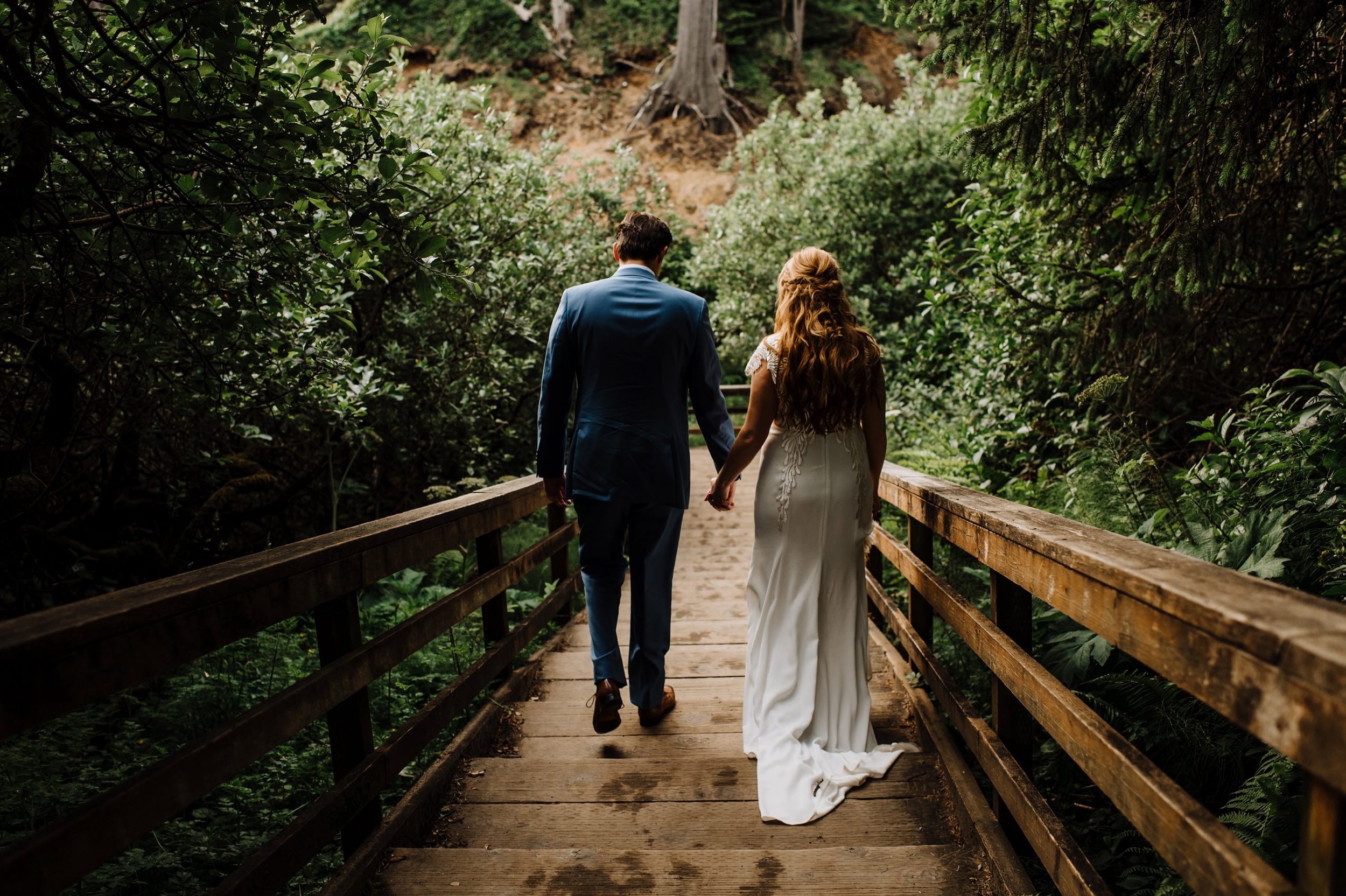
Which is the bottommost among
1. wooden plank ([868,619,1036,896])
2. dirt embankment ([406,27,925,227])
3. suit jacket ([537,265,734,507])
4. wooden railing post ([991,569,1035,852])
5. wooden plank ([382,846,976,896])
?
wooden plank ([382,846,976,896])

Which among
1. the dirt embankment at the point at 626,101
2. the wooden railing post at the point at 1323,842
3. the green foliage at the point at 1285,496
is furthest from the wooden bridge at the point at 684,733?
the dirt embankment at the point at 626,101

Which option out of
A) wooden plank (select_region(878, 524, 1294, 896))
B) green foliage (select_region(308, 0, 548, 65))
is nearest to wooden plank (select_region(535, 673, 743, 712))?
wooden plank (select_region(878, 524, 1294, 896))

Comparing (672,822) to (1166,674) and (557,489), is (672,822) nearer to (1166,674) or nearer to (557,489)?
(557,489)

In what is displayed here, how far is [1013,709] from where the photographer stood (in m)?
2.46

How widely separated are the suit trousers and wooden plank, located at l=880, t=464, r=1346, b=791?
164 cm

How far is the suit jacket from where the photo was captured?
3.44m

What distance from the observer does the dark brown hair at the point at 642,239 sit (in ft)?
11.8

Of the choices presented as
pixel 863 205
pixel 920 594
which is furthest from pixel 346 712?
pixel 863 205

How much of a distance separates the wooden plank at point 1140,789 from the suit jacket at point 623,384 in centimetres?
148

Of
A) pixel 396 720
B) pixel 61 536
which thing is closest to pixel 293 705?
pixel 396 720

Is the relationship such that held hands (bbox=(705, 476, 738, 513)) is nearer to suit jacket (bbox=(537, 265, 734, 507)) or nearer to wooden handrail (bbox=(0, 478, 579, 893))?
suit jacket (bbox=(537, 265, 734, 507))

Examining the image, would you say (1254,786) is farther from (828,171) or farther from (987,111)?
(828,171)

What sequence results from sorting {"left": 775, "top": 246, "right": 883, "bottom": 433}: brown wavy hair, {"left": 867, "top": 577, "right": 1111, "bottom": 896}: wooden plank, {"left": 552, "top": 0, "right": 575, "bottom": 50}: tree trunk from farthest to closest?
{"left": 552, "top": 0, "right": 575, "bottom": 50}: tree trunk → {"left": 775, "top": 246, "right": 883, "bottom": 433}: brown wavy hair → {"left": 867, "top": 577, "right": 1111, "bottom": 896}: wooden plank

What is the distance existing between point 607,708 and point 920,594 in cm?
146
